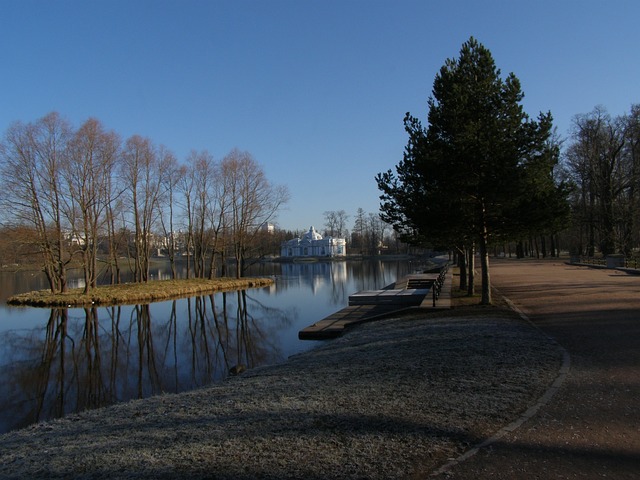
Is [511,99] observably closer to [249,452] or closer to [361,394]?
[361,394]

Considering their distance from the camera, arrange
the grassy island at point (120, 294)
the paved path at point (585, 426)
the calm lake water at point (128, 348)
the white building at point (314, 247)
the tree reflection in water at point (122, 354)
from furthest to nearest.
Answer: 1. the white building at point (314, 247)
2. the grassy island at point (120, 294)
3. the calm lake water at point (128, 348)
4. the tree reflection in water at point (122, 354)
5. the paved path at point (585, 426)

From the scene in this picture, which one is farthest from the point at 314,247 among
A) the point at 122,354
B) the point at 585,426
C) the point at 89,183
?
the point at 585,426

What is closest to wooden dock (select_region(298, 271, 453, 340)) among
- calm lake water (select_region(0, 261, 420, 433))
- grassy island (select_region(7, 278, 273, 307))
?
calm lake water (select_region(0, 261, 420, 433))

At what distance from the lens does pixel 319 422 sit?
206 inches

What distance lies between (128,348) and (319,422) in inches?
487

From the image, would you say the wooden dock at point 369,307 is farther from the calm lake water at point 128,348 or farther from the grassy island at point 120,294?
the grassy island at point 120,294

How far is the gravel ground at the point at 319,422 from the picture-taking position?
4.20 meters

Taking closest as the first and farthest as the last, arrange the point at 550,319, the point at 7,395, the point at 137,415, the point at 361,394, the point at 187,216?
the point at 361,394 → the point at 137,415 → the point at 7,395 → the point at 550,319 → the point at 187,216

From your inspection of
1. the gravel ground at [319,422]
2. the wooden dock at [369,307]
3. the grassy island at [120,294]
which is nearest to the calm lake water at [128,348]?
the wooden dock at [369,307]

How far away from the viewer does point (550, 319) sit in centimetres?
1201

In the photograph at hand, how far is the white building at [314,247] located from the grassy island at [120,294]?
8810cm

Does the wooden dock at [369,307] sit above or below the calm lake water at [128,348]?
above

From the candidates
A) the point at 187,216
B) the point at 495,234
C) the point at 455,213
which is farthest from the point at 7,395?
the point at 187,216

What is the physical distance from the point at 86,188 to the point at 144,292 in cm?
761
